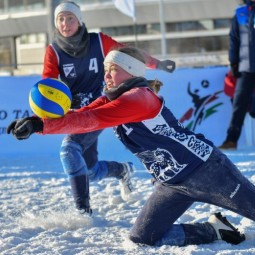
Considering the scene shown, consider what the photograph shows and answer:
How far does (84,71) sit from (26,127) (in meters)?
1.76

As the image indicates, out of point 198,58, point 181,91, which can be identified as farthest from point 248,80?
point 198,58

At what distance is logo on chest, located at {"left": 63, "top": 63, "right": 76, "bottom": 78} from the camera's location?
186 inches

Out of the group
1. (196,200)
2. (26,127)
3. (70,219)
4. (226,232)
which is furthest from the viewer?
(70,219)

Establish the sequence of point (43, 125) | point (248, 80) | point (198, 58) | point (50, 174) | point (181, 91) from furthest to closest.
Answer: point (198, 58) < point (181, 91) < point (248, 80) < point (50, 174) < point (43, 125)

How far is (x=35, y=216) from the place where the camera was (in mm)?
4551

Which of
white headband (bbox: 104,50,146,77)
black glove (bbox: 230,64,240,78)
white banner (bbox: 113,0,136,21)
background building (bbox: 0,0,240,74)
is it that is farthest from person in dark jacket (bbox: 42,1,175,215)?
background building (bbox: 0,0,240,74)

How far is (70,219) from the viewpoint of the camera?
424cm

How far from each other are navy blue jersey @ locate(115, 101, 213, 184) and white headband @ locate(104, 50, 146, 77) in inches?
11.0

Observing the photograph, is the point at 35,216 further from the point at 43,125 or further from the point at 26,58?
the point at 26,58

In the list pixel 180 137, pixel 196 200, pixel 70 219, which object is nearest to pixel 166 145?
pixel 180 137

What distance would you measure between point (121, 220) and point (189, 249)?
977mm

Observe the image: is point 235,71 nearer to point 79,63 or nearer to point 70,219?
point 79,63

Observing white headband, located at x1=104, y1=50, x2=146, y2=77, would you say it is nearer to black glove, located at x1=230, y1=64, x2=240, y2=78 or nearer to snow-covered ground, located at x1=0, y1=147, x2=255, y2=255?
snow-covered ground, located at x1=0, y1=147, x2=255, y2=255

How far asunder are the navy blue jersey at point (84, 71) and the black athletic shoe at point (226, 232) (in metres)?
1.54
